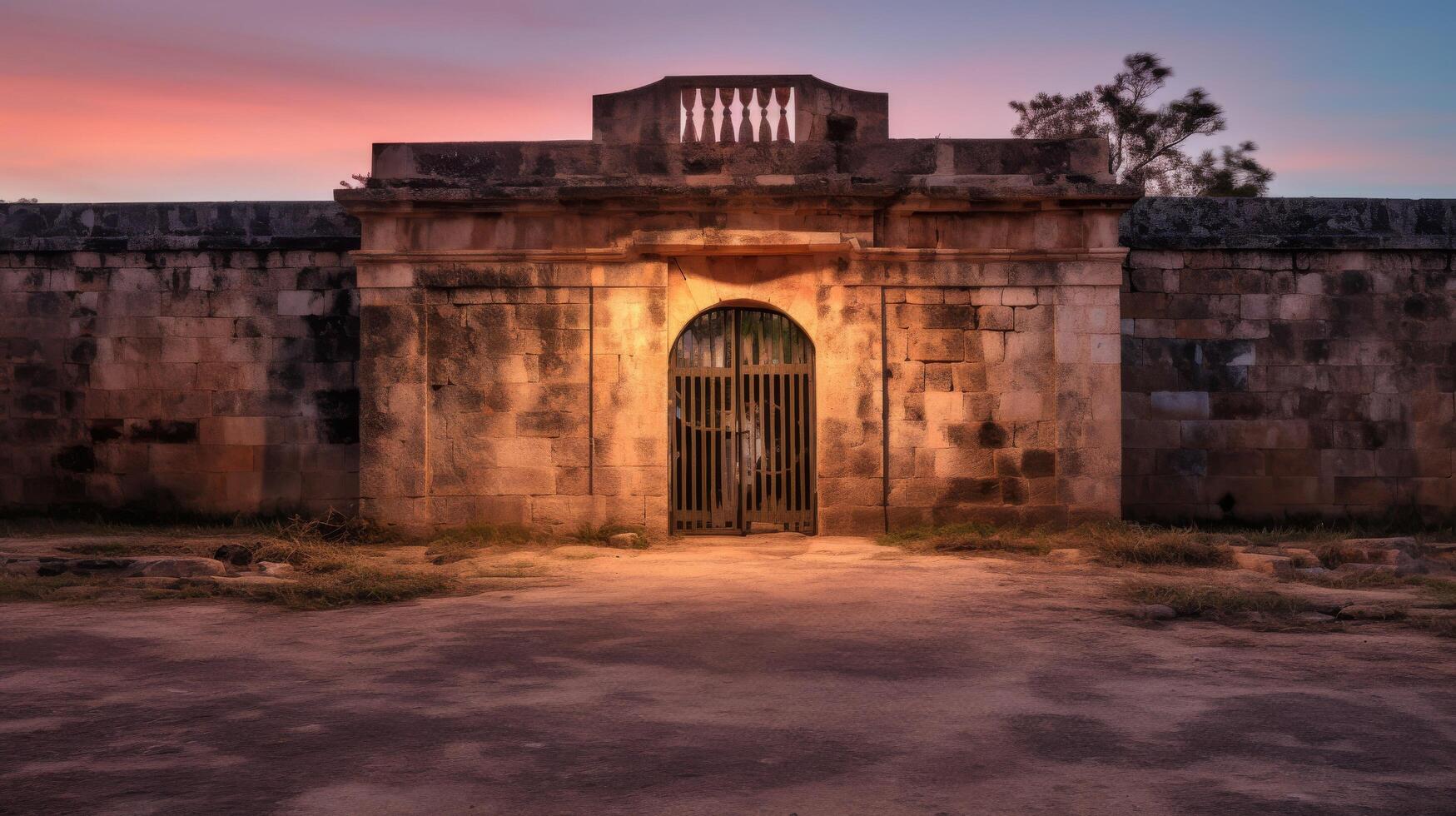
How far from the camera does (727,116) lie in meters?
10.6

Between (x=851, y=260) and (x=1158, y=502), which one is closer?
(x=851, y=260)

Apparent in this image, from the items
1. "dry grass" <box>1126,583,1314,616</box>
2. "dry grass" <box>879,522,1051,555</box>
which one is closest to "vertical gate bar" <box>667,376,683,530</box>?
"dry grass" <box>879,522,1051,555</box>

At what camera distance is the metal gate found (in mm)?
10867

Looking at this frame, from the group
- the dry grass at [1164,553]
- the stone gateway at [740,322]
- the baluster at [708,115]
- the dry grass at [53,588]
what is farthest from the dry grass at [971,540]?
the dry grass at [53,588]

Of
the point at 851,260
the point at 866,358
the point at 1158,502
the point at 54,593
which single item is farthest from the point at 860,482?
the point at 54,593

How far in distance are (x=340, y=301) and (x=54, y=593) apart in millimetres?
5444

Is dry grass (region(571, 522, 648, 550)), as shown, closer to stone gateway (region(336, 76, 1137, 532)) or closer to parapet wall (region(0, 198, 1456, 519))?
stone gateway (region(336, 76, 1137, 532))

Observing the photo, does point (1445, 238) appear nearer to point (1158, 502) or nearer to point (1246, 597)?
point (1158, 502)

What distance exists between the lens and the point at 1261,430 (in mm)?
11797

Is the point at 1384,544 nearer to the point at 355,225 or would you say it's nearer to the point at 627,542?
the point at 627,542

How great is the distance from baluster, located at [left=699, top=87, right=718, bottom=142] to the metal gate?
1.69 metres

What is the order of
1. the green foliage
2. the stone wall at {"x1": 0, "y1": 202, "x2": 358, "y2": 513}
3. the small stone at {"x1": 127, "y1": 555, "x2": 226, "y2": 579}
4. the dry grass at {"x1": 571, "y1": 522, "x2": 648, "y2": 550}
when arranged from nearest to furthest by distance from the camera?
the small stone at {"x1": 127, "y1": 555, "x2": 226, "y2": 579} → the green foliage → the dry grass at {"x1": 571, "y1": 522, "x2": 648, "y2": 550} → the stone wall at {"x1": 0, "y1": 202, "x2": 358, "y2": 513}

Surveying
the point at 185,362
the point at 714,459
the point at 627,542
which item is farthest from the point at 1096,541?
the point at 185,362

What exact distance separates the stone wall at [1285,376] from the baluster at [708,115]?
458 cm
